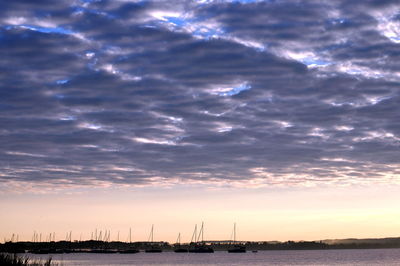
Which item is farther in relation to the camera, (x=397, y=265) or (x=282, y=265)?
(x=282, y=265)

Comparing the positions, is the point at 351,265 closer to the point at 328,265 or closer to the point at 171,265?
the point at 328,265

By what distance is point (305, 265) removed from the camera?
172750mm

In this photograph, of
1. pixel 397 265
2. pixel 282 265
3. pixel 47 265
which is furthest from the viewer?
pixel 282 265

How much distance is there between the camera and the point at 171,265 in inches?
7106

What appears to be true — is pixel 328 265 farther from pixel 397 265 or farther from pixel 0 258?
pixel 0 258

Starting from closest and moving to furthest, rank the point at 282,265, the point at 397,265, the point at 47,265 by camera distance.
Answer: the point at 47,265 < the point at 397,265 < the point at 282,265

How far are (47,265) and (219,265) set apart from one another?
125776 mm

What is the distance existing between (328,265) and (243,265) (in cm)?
2406

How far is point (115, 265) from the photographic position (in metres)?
178

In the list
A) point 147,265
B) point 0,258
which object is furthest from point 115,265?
point 0,258

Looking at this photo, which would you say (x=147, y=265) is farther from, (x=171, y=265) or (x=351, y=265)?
(x=351, y=265)

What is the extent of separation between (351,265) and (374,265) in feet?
25.0

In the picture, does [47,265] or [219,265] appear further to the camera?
[219,265]

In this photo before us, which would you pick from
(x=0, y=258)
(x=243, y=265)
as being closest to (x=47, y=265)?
(x=0, y=258)
